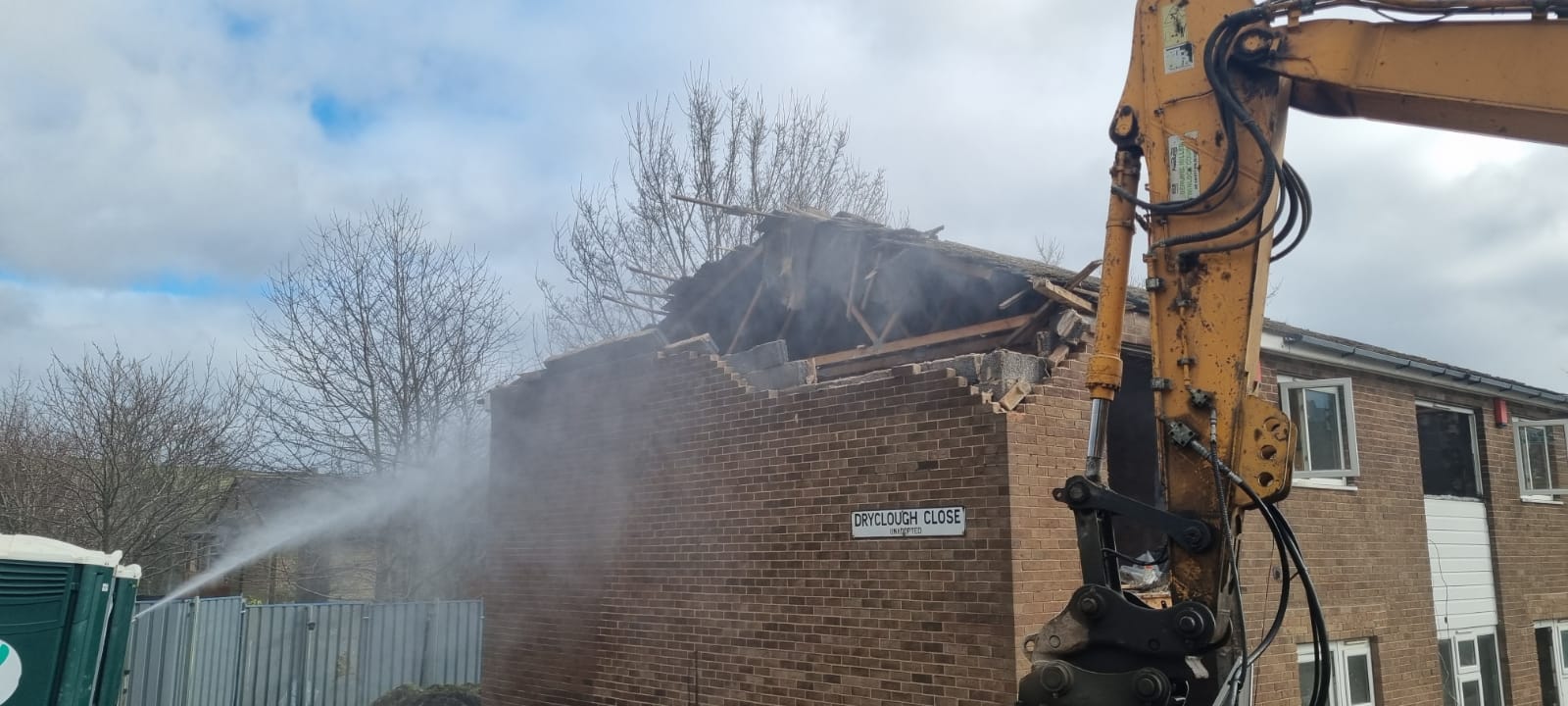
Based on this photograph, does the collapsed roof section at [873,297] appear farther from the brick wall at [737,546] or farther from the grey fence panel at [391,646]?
the grey fence panel at [391,646]

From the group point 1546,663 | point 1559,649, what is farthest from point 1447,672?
point 1559,649

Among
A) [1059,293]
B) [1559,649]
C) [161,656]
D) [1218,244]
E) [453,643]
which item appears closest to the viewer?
[1218,244]

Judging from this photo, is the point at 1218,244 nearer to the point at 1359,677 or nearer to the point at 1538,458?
the point at 1359,677

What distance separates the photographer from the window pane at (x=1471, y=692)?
39.1ft

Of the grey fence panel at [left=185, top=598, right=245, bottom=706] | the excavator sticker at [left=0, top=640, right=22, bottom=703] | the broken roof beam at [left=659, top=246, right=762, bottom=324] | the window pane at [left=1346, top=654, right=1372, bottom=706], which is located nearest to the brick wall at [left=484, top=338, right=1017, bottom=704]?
the broken roof beam at [left=659, top=246, right=762, bottom=324]

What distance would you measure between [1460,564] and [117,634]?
12886 mm

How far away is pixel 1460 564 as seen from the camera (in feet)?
39.8

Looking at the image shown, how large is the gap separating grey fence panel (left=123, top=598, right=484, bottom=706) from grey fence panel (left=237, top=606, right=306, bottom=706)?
1 cm

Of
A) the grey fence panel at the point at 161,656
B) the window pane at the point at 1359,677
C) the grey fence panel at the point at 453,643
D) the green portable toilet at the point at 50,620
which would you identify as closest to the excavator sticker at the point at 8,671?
the green portable toilet at the point at 50,620

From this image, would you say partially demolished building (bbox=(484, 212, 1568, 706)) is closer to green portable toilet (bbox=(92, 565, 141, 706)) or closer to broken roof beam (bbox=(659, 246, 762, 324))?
broken roof beam (bbox=(659, 246, 762, 324))

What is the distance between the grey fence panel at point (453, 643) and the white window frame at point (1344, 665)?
10.5m

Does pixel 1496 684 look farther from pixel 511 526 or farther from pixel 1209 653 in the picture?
pixel 511 526

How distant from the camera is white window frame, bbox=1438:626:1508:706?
38.5 ft

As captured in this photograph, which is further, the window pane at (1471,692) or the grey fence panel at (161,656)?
the grey fence panel at (161,656)
